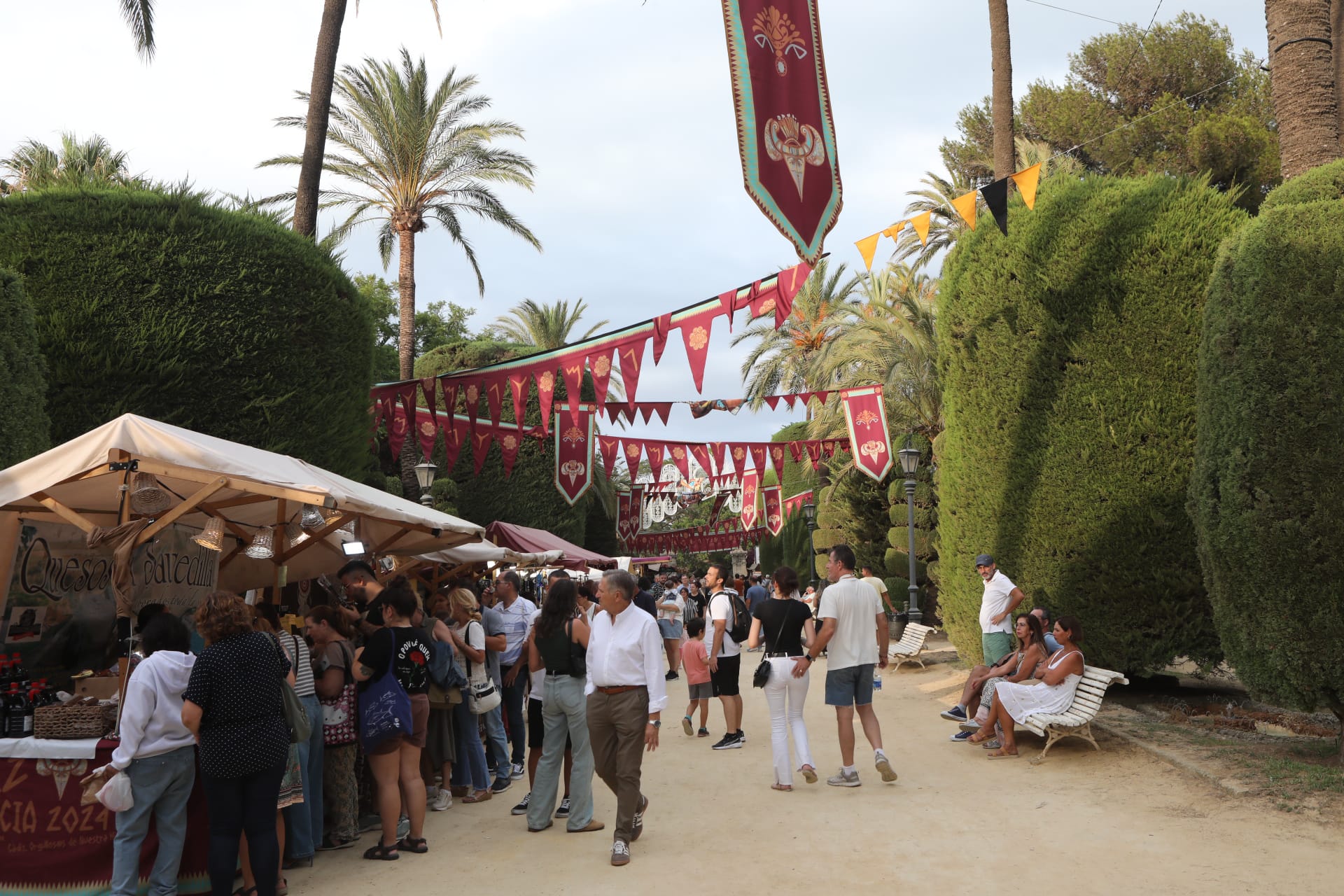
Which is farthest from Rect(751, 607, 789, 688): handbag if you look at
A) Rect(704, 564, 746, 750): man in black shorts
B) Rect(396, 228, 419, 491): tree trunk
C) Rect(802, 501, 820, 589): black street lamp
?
Rect(802, 501, 820, 589): black street lamp

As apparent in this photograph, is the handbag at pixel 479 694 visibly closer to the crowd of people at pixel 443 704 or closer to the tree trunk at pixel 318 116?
the crowd of people at pixel 443 704

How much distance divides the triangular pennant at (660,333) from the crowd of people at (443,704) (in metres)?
5.42

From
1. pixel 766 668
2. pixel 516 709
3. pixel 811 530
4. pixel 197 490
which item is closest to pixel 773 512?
pixel 811 530

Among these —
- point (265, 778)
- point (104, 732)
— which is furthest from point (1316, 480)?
point (104, 732)

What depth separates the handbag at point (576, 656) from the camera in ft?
22.5

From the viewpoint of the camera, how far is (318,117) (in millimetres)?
15711

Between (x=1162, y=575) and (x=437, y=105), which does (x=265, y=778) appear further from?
(x=437, y=105)

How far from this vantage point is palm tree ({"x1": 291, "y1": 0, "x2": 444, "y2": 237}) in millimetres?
15555

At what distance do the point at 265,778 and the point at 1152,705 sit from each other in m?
9.77

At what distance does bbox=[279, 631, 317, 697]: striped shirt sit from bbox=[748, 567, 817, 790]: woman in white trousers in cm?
349

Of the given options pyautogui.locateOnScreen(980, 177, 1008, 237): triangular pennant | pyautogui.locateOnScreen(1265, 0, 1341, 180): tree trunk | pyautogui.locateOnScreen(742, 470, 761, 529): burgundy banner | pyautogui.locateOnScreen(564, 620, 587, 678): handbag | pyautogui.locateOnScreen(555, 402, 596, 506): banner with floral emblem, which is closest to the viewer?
pyautogui.locateOnScreen(564, 620, 587, 678): handbag

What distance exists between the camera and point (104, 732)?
5578 millimetres

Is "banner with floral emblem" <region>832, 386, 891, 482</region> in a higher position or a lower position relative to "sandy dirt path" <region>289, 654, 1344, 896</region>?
higher

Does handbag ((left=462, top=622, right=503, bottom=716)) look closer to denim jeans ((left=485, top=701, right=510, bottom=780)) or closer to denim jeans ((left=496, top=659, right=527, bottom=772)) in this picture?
denim jeans ((left=485, top=701, right=510, bottom=780))
